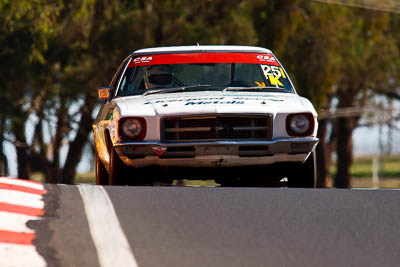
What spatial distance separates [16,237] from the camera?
598 centimetres

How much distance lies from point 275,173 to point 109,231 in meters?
3.84

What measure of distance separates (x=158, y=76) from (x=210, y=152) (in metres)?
1.72

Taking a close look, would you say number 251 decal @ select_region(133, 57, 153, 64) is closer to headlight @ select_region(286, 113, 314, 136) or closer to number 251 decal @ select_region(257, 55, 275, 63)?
number 251 decal @ select_region(257, 55, 275, 63)

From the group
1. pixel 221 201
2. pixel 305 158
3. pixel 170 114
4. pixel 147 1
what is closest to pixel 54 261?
pixel 221 201

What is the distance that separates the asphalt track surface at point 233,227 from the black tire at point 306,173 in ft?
5.17

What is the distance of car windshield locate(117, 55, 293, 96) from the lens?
409 inches

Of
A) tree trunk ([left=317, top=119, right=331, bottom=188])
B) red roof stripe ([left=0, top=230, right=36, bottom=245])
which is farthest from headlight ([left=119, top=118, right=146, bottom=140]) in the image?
tree trunk ([left=317, top=119, right=331, bottom=188])

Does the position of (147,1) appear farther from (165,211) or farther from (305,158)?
(165,211)

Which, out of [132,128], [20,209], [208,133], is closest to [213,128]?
[208,133]

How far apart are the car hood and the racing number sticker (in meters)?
0.65

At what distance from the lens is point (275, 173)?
32.3 feet

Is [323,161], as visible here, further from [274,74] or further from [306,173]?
[306,173]

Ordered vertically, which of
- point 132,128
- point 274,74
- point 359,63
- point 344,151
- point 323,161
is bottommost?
point 344,151

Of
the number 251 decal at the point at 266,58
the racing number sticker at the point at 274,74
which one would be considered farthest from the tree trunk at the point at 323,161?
the racing number sticker at the point at 274,74
